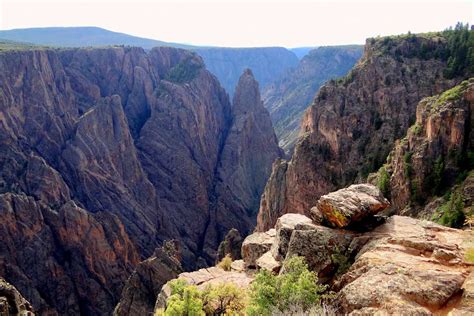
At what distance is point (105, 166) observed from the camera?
94.8 meters

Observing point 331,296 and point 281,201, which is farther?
point 281,201

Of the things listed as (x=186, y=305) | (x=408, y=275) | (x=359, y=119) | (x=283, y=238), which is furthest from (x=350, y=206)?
(x=359, y=119)

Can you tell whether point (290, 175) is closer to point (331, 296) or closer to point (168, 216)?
point (168, 216)

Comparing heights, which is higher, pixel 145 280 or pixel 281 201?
pixel 281 201

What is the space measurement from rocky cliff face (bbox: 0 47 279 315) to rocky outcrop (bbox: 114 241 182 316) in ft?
56.1

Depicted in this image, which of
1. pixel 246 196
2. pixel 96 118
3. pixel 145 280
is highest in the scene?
pixel 96 118

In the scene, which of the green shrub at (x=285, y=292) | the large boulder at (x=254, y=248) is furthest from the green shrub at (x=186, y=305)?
the large boulder at (x=254, y=248)

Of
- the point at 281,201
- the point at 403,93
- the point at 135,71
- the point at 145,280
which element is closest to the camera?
the point at 145,280

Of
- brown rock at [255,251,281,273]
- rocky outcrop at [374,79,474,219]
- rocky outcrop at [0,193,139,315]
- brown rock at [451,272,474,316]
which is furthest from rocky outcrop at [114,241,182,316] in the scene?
brown rock at [451,272,474,316]

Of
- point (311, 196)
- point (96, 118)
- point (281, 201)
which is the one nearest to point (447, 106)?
point (311, 196)

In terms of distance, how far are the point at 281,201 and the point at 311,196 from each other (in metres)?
5.94

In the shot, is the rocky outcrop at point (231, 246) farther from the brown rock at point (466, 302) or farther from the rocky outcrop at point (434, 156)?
the brown rock at point (466, 302)

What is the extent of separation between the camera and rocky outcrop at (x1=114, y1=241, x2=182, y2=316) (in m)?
53.1

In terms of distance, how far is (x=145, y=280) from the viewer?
55.6 m
